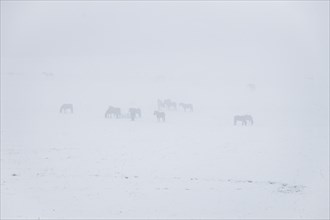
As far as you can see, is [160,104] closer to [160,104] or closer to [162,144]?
Answer: [160,104]

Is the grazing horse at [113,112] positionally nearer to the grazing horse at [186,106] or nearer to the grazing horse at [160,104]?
the grazing horse at [160,104]

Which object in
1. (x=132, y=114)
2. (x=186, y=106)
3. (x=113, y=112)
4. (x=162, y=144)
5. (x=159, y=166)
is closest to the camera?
(x=159, y=166)

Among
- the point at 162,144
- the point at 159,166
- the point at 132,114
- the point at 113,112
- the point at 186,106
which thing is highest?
the point at 186,106

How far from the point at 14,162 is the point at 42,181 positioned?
3.11 m

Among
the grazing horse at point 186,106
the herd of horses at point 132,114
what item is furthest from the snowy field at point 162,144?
the grazing horse at point 186,106

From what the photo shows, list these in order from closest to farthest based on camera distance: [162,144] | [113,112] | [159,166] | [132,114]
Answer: [159,166] < [162,144] < [132,114] < [113,112]

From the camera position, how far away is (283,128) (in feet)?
102

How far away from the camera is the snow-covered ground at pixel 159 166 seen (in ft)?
50.2

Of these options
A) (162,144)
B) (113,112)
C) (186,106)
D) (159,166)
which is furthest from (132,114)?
(159,166)

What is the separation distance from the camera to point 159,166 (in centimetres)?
1977

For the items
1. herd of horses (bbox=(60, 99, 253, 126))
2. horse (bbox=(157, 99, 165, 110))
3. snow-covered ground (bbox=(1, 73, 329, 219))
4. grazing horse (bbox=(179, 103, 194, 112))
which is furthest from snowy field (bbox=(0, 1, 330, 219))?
horse (bbox=(157, 99, 165, 110))

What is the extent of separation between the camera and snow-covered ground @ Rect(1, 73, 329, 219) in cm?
1531

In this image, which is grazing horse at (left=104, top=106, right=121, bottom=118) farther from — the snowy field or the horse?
the horse

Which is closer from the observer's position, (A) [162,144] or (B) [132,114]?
(A) [162,144]
